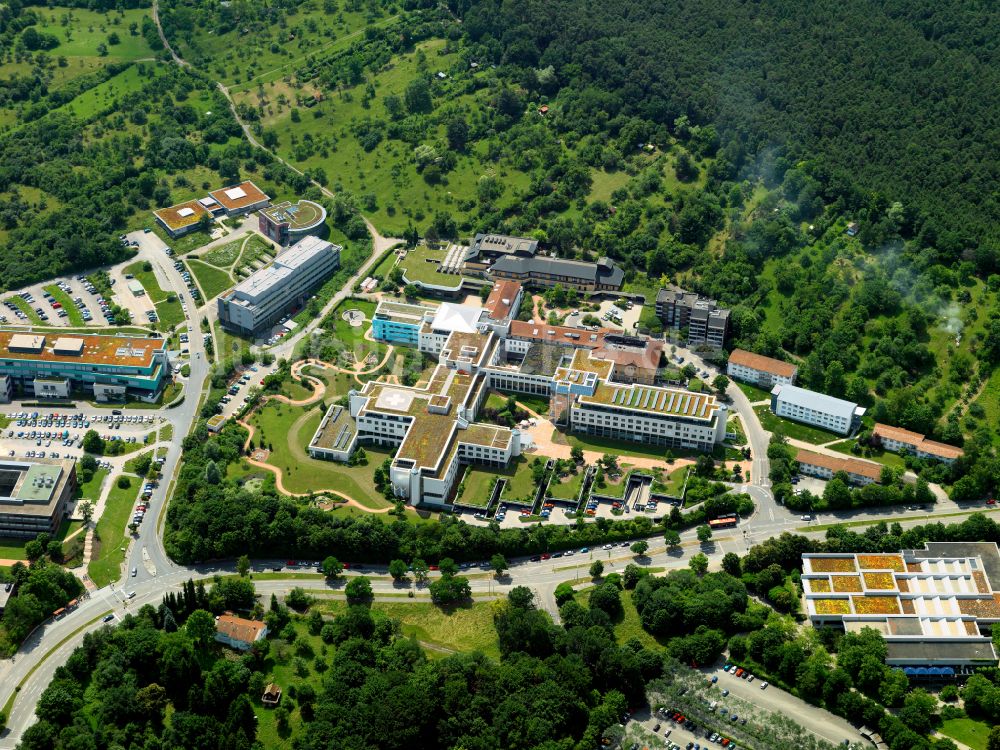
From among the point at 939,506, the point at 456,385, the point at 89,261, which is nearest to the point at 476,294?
the point at 456,385

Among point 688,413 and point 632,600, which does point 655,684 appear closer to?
point 632,600

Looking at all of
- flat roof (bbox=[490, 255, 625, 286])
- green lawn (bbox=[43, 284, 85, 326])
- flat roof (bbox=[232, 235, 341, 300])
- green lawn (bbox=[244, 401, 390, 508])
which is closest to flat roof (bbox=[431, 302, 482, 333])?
flat roof (bbox=[490, 255, 625, 286])

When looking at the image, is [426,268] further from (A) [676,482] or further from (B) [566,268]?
(A) [676,482]

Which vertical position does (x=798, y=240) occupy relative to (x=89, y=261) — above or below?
above

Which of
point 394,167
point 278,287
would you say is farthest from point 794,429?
point 394,167

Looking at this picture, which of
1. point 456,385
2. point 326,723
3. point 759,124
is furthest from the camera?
point 759,124
